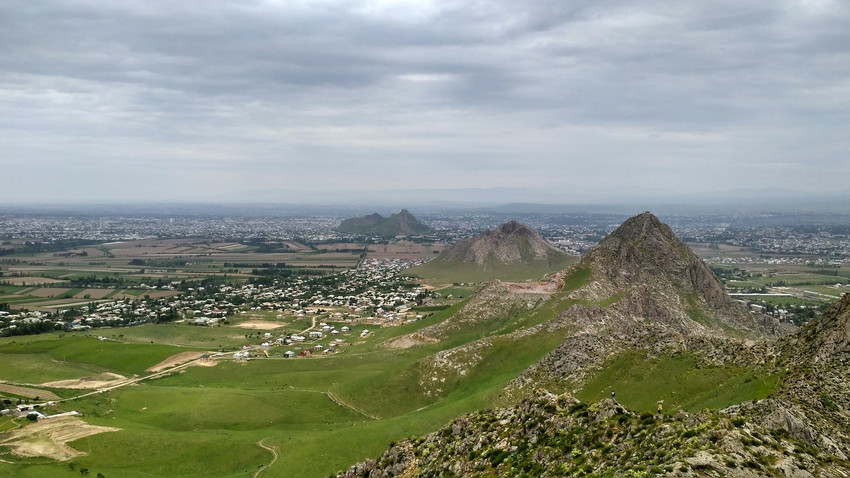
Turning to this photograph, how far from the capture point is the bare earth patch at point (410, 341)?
449 ft

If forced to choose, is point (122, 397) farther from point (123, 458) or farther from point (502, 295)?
point (502, 295)

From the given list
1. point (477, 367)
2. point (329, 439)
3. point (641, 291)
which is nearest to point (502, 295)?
point (641, 291)

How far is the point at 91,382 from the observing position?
115m

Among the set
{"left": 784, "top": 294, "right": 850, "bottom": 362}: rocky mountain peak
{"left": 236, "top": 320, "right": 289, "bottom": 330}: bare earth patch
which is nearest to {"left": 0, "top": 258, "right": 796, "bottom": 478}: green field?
{"left": 784, "top": 294, "right": 850, "bottom": 362}: rocky mountain peak

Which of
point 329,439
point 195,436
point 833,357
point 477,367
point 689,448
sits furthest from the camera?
point 477,367

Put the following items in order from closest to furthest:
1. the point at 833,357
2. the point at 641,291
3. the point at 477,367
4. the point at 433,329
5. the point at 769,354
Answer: the point at 833,357 < the point at 769,354 < the point at 477,367 < the point at 641,291 < the point at 433,329

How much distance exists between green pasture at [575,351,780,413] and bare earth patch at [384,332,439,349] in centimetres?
6733

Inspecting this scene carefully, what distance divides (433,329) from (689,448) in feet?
383

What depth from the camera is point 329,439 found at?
2891 inches

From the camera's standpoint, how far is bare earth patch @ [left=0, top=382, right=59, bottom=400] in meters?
102

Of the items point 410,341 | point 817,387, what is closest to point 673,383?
point 817,387

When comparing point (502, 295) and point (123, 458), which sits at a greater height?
point (502, 295)

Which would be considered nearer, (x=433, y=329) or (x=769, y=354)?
(x=769, y=354)

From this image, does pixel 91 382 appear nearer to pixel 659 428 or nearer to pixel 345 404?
pixel 345 404
